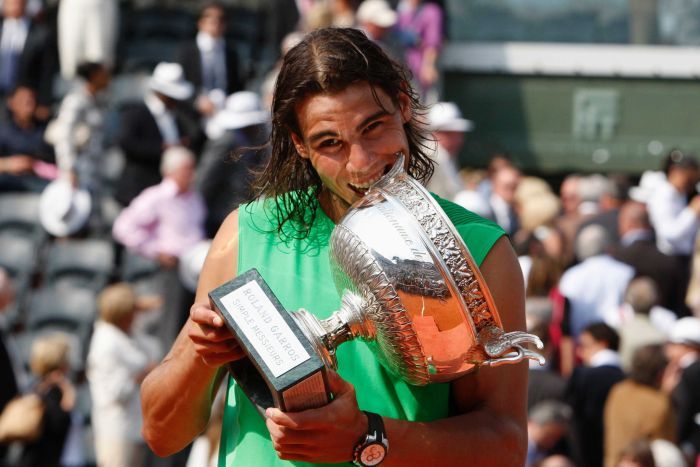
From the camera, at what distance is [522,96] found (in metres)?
11.6

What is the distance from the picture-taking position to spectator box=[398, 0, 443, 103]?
9938 mm

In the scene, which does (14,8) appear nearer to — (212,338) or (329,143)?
(329,143)

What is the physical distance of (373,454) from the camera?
1.81 meters

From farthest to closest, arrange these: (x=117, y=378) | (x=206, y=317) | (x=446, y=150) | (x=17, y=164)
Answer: (x=17, y=164)
(x=446, y=150)
(x=117, y=378)
(x=206, y=317)

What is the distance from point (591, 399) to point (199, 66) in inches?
151

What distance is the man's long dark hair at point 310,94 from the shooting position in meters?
1.96

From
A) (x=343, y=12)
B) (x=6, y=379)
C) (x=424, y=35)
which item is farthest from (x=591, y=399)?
(x=424, y=35)

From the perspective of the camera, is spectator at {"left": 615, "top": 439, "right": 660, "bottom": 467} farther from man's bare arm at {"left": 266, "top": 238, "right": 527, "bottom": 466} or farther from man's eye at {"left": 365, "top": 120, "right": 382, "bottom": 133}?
man's eye at {"left": 365, "top": 120, "right": 382, "bottom": 133}

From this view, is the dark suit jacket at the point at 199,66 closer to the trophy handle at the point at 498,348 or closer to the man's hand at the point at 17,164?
the man's hand at the point at 17,164

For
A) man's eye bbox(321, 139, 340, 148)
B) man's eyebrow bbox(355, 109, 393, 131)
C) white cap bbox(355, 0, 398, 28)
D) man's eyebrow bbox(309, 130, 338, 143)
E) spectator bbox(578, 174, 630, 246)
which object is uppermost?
man's eyebrow bbox(355, 109, 393, 131)

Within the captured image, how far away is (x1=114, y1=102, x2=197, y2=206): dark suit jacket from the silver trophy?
5978 mm

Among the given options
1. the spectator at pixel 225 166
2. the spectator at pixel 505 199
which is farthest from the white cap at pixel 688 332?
the spectator at pixel 225 166

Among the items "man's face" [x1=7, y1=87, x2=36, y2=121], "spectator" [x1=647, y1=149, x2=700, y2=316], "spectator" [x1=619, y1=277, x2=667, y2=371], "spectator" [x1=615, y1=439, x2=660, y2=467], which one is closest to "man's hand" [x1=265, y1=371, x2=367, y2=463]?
"spectator" [x1=615, y1=439, x2=660, y2=467]

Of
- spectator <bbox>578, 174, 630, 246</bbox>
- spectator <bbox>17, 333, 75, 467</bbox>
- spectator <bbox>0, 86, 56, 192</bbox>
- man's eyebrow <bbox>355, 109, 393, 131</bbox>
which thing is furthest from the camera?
spectator <bbox>0, 86, 56, 192</bbox>
